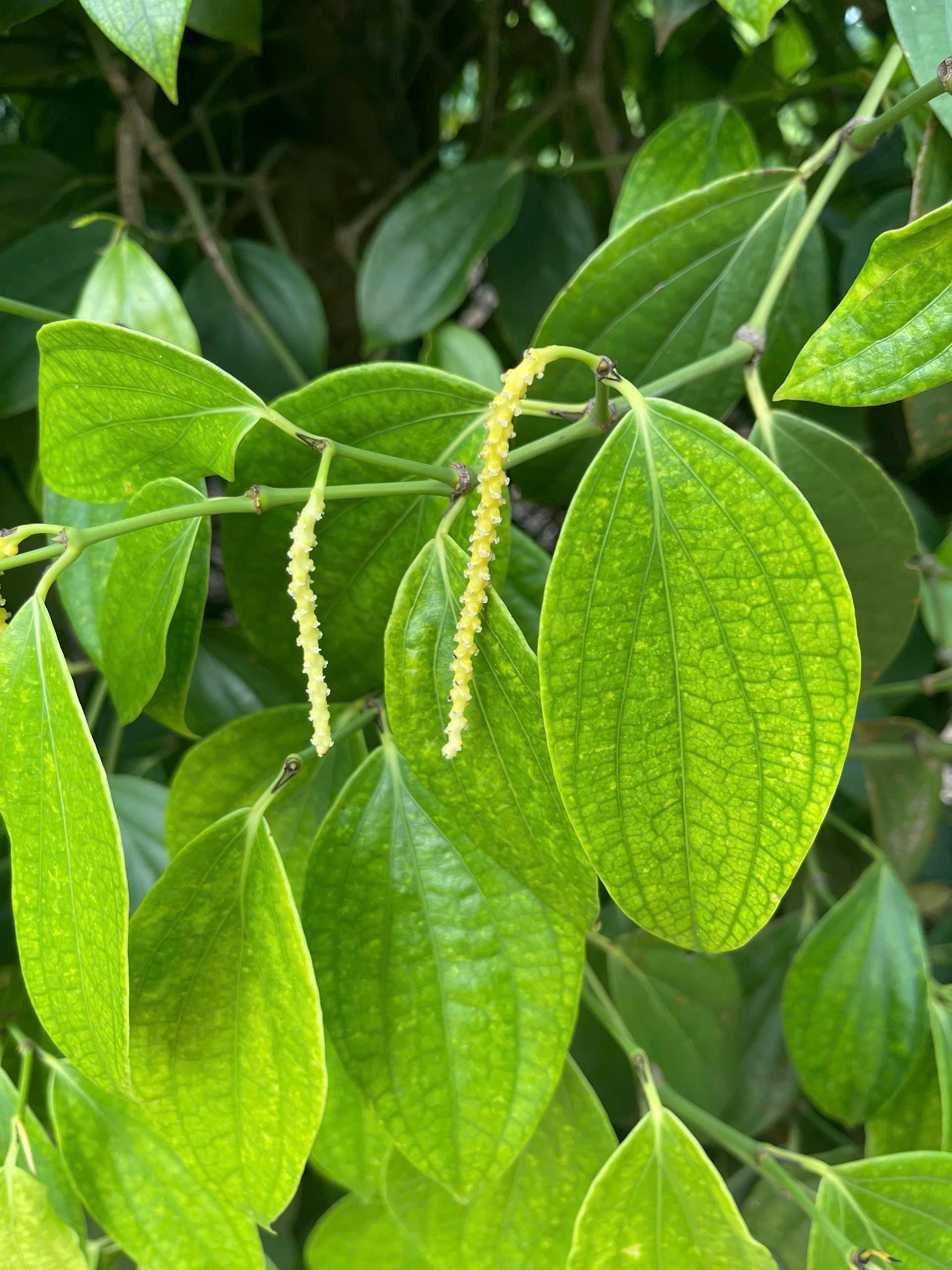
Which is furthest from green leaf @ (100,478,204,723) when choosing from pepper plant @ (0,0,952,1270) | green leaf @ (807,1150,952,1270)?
green leaf @ (807,1150,952,1270)

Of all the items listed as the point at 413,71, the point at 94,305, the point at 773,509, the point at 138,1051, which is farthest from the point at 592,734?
the point at 413,71

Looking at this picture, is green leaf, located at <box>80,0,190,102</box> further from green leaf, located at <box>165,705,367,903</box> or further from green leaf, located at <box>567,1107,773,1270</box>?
green leaf, located at <box>567,1107,773,1270</box>

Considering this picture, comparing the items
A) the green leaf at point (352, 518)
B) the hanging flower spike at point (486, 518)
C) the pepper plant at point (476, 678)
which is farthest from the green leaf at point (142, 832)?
the hanging flower spike at point (486, 518)

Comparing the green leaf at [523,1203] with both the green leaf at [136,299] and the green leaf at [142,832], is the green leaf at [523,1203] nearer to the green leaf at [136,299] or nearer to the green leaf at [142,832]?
the green leaf at [142,832]

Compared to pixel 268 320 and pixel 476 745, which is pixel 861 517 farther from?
pixel 268 320

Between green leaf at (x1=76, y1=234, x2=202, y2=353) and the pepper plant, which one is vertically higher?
green leaf at (x1=76, y1=234, x2=202, y2=353)

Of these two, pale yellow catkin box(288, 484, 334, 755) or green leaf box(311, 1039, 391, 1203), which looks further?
green leaf box(311, 1039, 391, 1203)

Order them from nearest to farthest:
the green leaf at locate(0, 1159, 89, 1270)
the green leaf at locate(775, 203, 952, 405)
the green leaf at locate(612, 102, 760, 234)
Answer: the green leaf at locate(775, 203, 952, 405)
the green leaf at locate(0, 1159, 89, 1270)
the green leaf at locate(612, 102, 760, 234)

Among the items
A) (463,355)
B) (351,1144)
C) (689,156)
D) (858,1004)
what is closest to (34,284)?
(463,355)
